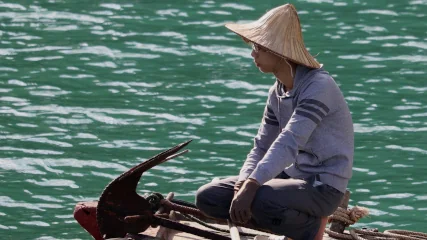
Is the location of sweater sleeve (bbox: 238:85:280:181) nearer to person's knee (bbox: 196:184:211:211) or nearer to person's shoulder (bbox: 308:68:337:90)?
person's knee (bbox: 196:184:211:211)

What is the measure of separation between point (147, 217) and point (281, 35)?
4.38 ft

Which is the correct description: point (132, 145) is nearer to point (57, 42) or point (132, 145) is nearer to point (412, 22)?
point (57, 42)

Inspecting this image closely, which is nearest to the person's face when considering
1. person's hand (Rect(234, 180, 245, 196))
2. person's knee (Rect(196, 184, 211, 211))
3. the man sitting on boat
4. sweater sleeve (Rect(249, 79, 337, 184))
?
the man sitting on boat

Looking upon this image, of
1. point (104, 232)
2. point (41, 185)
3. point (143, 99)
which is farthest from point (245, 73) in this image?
point (104, 232)

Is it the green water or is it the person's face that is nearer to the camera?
the person's face

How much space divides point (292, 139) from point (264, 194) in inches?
14.3

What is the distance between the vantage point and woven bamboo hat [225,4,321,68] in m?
7.00

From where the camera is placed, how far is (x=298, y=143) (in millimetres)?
6855

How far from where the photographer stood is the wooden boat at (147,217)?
749 centimetres

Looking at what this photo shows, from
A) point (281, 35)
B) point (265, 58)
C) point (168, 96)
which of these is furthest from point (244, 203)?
point (168, 96)

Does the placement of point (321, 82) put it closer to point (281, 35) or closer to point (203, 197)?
point (281, 35)

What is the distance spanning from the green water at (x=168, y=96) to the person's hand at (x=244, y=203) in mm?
2952

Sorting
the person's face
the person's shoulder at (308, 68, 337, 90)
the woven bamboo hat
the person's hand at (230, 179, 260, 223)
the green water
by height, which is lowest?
the green water

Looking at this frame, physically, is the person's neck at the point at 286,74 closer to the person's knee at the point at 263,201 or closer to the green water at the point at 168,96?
the person's knee at the point at 263,201
